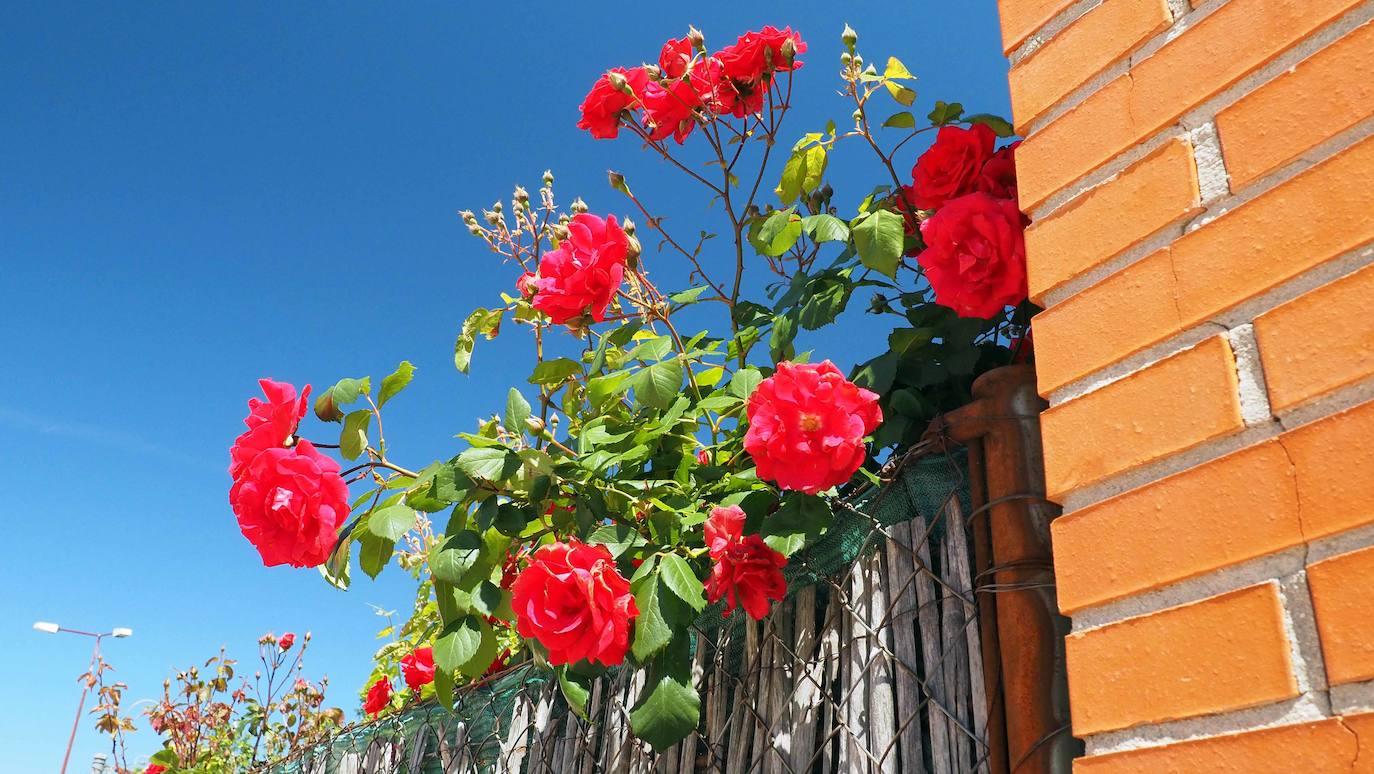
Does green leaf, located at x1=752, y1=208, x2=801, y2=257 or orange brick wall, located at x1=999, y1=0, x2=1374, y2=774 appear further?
green leaf, located at x1=752, y1=208, x2=801, y2=257

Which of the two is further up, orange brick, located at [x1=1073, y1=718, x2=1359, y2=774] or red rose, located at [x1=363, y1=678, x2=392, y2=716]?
red rose, located at [x1=363, y1=678, x2=392, y2=716]

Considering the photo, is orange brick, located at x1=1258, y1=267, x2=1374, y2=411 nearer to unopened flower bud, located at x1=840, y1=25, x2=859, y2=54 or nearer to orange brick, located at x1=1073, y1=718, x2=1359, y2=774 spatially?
orange brick, located at x1=1073, y1=718, x2=1359, y2=774

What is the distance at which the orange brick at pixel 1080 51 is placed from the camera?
820 millimetres

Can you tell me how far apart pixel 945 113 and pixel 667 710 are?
1127 mm

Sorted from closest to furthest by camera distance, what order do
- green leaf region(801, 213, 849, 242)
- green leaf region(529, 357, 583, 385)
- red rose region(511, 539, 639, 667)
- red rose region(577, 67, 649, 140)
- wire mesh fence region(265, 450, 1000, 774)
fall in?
Answer: wire mesh fence region(265, 450, 1000, 774) < red rose region(511, 539, 639, 667) < green leaf region(801, 213, 849, 242) < green leaf region(529, 357, 583, 385) < red rose region(577, 67, 649, 140)

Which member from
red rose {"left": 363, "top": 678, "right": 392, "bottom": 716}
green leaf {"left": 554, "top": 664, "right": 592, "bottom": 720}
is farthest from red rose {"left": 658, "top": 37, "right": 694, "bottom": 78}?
red rose {"left": 363, "top": 678, "right": 392, "bottom": 716}

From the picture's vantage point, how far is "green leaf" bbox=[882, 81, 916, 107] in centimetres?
183

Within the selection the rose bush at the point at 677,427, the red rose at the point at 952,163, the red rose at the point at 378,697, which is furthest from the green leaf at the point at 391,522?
the red rose at the point at 378,697

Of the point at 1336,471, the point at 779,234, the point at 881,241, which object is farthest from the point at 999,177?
the point at 1336,471

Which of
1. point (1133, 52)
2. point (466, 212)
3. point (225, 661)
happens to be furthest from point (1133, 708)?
point (225, 661)

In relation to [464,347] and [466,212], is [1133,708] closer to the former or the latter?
[464,347]

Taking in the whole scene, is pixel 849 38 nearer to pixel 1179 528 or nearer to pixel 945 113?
pixel 945 113

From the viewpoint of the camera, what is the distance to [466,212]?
2424 mm

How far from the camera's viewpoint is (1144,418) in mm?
723
